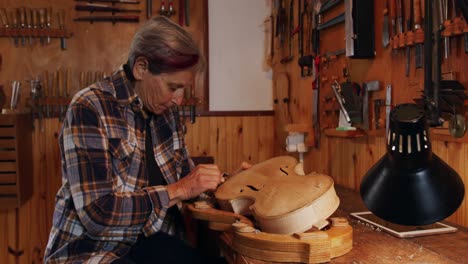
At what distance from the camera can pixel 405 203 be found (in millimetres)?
765

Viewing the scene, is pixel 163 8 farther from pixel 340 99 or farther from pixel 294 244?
pixel 294 244

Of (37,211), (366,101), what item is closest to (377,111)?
(366,101)

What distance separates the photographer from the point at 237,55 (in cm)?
322

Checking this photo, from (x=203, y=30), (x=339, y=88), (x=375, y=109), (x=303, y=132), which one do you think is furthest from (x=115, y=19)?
(x=375, y=109)

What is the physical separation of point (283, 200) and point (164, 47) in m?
0.77

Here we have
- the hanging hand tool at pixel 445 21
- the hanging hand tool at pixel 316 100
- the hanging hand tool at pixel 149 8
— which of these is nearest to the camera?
the hanging hand tool at pixel 445 21

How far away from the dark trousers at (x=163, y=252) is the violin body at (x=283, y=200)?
12.7 inches

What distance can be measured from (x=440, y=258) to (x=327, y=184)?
0.33m

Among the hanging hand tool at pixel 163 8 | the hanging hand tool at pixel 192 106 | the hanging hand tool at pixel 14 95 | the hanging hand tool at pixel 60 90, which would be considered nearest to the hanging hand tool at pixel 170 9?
the hanging hand tool at pixel 163 8

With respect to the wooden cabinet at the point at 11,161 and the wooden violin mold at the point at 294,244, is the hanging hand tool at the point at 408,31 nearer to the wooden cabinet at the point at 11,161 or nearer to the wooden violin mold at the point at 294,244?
the wooden violin mold at the point at 294,244

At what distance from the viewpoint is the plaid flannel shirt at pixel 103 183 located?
57.6 inches

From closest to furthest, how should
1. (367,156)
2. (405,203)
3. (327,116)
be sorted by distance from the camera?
(405,203) → (367,156) → (327,116)

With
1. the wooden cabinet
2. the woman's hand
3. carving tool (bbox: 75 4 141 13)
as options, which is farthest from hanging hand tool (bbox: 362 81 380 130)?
the wooden cabinet

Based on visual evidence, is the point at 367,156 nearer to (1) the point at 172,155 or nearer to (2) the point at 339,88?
(2) the point at 339,88
